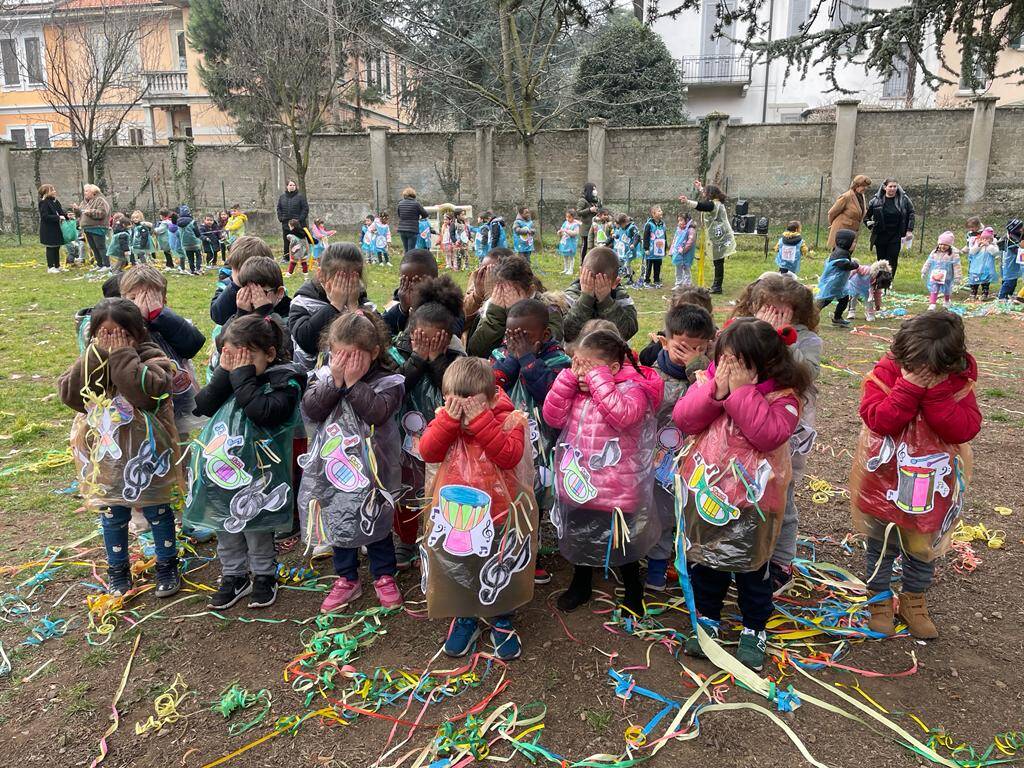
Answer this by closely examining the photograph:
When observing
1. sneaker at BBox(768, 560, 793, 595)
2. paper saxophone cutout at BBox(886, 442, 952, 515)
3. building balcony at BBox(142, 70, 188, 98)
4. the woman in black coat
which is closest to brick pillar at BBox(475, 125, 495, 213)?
the woman in black coat

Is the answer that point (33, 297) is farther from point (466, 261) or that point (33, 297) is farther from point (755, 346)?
point (755, 346)

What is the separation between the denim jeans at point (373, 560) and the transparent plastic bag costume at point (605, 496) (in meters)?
0.93

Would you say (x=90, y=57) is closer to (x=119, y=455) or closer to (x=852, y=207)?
(x=852, y=207)

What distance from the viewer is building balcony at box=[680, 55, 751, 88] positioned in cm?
3338

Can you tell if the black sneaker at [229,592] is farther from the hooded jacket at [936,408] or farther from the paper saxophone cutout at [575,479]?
the hooded jacket at [936,408]

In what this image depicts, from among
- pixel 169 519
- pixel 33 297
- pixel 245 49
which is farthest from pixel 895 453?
pixel 245 49

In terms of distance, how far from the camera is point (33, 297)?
12.6m

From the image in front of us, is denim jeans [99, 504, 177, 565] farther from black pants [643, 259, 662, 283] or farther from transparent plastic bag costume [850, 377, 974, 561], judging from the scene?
black pants [643, 259, 662, 283]

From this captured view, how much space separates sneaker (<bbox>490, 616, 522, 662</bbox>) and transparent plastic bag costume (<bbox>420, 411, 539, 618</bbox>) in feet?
0.41

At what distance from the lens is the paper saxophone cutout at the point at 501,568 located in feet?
10.3

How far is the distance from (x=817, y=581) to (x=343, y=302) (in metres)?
2.95

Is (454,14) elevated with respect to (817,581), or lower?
elevated

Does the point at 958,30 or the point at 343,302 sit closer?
the point at 343,302

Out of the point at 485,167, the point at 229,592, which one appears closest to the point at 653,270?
the point at 485,167
